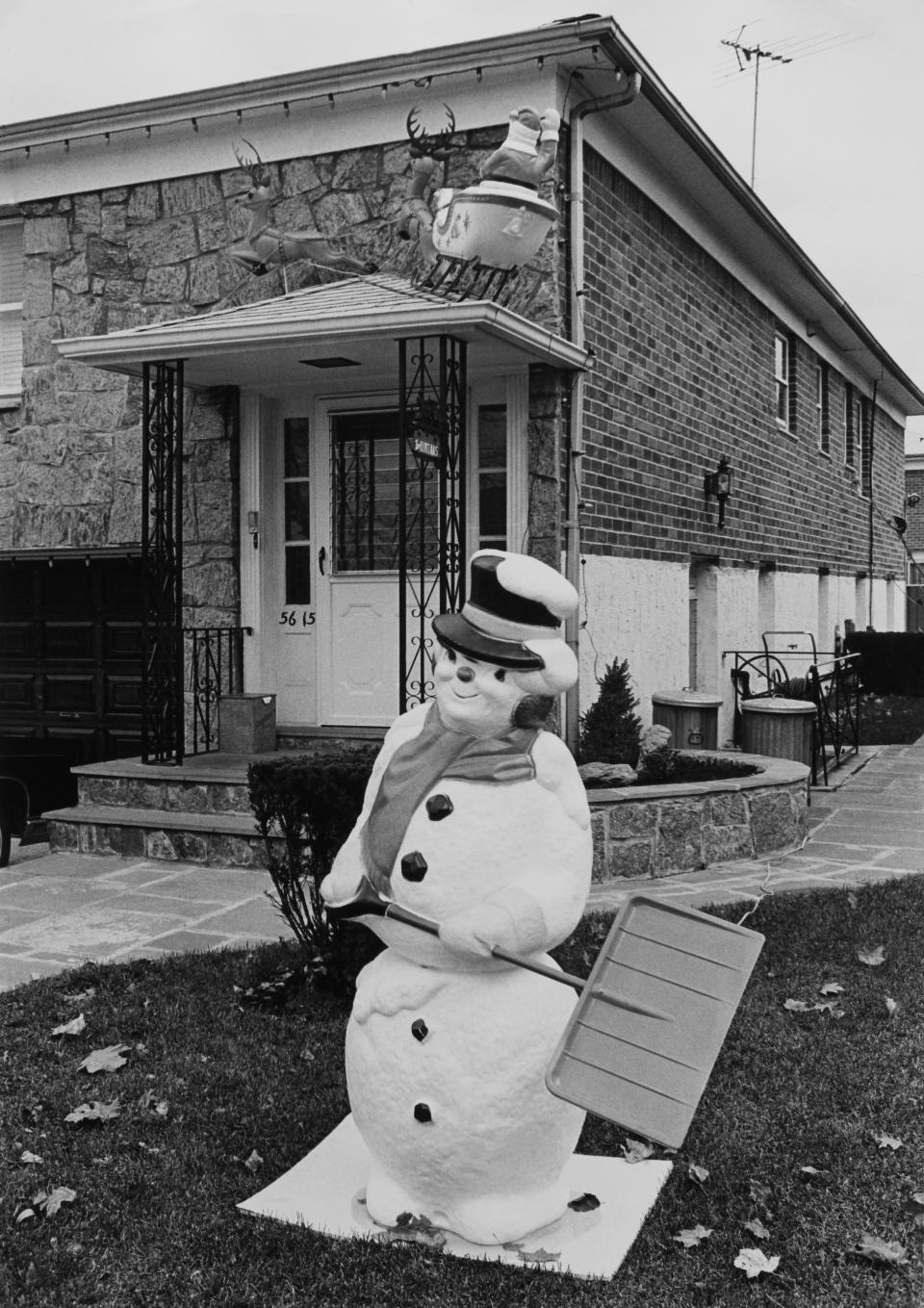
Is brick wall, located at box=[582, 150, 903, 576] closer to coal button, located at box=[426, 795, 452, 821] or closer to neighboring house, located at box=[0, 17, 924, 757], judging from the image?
neighboring house, located at box=[0, 17, 924, 757]

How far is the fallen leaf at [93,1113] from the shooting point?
407cm

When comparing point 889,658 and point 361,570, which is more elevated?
point 361,570

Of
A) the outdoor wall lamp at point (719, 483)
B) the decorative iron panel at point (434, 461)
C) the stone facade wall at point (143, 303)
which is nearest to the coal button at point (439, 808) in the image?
the decorative iron panel at point (434, 461)

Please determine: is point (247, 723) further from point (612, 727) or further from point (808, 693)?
point (808, 693)

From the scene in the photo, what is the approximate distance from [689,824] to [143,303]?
19.2 feet

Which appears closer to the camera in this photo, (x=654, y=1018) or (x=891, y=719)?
(x=654, y=1018)

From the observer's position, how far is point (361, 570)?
30.9 feet

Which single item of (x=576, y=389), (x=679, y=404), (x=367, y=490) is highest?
(x=679, y=404)

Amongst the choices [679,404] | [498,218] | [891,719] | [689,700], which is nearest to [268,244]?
[498,218]

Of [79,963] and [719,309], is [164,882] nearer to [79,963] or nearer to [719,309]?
[79,963]

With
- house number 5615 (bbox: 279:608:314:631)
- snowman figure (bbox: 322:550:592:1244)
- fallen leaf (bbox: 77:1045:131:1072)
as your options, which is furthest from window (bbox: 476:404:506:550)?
snowman figure (bbox: 322:550:592:1244)

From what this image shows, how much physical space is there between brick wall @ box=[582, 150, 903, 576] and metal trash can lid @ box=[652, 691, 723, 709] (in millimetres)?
1169

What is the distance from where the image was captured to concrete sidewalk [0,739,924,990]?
20.0 feet

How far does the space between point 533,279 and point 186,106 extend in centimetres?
311
